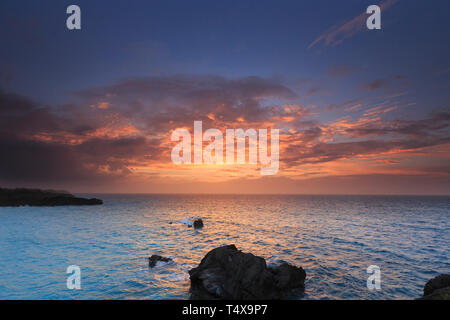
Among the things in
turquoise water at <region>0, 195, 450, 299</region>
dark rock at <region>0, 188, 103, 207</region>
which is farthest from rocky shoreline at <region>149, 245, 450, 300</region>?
dark rock at <region>0, 188, 103, 207</region>

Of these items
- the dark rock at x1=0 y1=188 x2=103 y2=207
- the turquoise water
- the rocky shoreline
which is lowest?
the dark rock at x1=0 y1=188 x2=103 y2=207

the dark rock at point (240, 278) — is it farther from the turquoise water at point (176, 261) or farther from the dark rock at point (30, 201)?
the dark rock at point (30, 201)

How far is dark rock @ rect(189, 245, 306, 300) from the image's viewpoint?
14.1 metres

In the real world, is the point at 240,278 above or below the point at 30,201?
above

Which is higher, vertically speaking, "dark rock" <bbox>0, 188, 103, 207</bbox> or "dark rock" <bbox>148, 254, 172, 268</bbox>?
"dark rock" <bbox>148, 254, 172, 268</bbox>

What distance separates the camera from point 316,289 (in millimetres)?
16062

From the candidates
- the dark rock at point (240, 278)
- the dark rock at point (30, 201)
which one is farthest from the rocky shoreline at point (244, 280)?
the dark rock at point (30, 201)

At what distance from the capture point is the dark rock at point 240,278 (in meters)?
14.1

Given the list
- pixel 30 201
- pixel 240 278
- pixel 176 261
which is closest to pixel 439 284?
pixel 240 278

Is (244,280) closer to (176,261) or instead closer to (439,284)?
(176,261)

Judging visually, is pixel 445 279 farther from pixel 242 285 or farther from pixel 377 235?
pixel 377 235

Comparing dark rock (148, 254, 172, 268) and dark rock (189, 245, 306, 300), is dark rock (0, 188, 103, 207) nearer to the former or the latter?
dark rock (148, 254, 172, 268)

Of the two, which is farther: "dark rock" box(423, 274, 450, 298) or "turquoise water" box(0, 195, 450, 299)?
"turquoise water" box(0, 195, 450, 299)

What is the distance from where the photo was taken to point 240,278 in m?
14.9
